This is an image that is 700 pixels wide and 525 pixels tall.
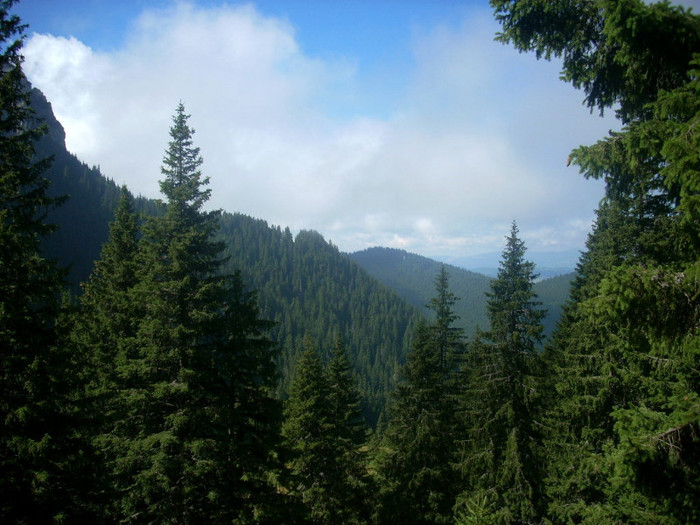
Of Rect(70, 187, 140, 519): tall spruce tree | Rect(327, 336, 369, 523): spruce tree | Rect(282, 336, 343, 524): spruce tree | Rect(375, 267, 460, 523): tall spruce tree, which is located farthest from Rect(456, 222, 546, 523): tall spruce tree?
Rect(70, 187, 140, 519): tall spruce tree

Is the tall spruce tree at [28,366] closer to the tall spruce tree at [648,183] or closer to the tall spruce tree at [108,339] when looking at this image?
the tall spruce tree at [108,339]

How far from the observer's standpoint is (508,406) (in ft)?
53.3

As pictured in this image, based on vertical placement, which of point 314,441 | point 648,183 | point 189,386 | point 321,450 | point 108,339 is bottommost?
point 321,450

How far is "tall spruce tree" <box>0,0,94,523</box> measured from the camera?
823 cm

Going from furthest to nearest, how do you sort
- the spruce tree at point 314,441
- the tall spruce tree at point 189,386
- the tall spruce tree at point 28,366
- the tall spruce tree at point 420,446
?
the spruce tree at point 314,441 → the tall spruce tree at point 420,446 → the tall spruce tree at point 189,386 → the tall spruce tree at point 28,366

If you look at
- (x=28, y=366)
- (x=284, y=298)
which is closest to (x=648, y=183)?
(x=28, y=366)

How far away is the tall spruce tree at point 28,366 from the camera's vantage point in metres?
8.23

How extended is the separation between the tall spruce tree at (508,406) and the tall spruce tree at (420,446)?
1.92 meters

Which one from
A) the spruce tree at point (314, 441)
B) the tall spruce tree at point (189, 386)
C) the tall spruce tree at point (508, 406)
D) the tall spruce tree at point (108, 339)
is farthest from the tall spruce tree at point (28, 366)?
the tall spruce tree at point (508, 406)

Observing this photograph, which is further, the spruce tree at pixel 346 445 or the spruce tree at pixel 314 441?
the spruce tree at pixel 346 445

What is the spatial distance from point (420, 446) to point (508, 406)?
586cm

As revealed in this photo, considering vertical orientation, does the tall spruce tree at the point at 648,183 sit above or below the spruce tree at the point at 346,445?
above

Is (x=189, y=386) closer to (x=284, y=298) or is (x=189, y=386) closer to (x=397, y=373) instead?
(x=397, y=373)

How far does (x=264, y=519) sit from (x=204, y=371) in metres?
6.09
